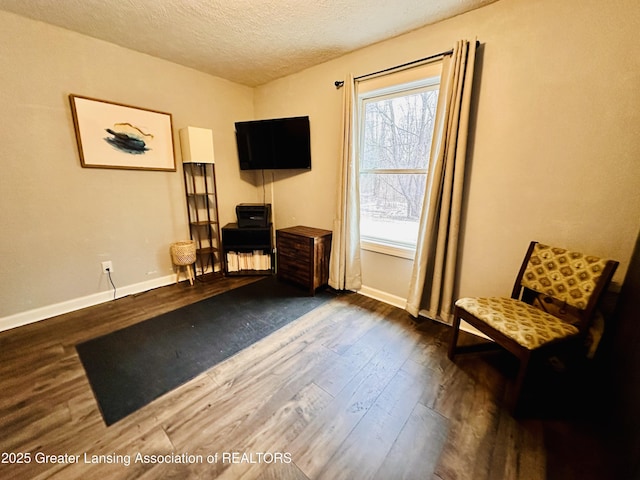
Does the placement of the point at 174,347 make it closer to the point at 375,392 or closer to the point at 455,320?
the point at 375,392

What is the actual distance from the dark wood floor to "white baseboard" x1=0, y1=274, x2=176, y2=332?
205mm

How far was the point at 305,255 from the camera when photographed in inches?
105

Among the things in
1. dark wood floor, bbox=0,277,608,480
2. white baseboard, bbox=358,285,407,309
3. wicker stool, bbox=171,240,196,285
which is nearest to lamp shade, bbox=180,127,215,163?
wicker stool, bbox=171,240,196,285

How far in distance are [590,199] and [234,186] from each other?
3.41 m

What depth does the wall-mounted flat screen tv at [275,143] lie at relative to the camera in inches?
112

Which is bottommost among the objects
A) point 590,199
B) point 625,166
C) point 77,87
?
point 590,199

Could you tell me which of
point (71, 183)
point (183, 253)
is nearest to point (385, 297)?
point (183, 253)

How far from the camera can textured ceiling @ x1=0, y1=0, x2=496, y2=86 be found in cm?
175

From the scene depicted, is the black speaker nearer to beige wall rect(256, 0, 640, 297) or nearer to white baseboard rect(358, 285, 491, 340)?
white baseboard rect(358, 285, 491, 340)

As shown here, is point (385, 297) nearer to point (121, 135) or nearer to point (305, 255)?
point (305, 255)

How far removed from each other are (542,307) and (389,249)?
46.5 inches

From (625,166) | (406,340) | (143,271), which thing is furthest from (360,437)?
(143,271)

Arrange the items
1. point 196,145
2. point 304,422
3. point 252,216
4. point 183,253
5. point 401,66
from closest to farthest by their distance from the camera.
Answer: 1. point 304,422
2. point 401,66
3. point 196,145
4. point 183,253
5. point 252,216

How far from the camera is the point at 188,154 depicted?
107 inches
